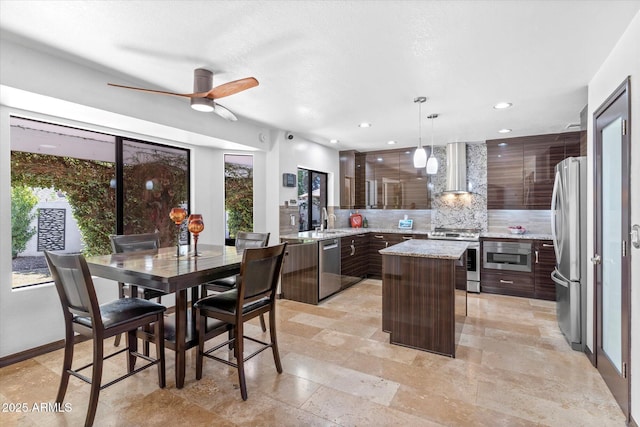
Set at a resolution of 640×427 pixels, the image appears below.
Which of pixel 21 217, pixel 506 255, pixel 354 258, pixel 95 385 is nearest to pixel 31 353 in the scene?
pixel 21 217

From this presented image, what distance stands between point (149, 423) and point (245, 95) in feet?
9.01

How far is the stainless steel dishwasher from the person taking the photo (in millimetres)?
4320

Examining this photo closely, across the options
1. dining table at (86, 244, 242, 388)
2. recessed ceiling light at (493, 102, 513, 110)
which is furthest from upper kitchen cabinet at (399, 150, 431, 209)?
dining table at (86, 244, 242, 388)

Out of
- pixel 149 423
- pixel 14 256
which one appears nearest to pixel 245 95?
pixel 14 256

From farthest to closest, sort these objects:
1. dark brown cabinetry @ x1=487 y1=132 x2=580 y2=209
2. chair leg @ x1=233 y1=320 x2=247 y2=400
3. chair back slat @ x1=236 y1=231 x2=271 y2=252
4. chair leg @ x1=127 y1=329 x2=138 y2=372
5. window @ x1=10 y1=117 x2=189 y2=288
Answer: dark brown cabinetry @ x1=487 y1=132 x2=580 y2=209 < chair back slat @ x1=236 y1=231 x2=271 y2=252 < window @ x1=10 y1=117 x2=189 y2=288 < chair leg @ x1=127 y1=329 x2=138 y2=372 < chair leg @ x1=233 y1=320 x2=247 y2=400

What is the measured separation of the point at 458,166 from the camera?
5.36m

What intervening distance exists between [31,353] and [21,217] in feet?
3.83

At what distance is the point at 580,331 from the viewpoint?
9.55 feet

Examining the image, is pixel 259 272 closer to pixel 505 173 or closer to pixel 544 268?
pixel 544 268

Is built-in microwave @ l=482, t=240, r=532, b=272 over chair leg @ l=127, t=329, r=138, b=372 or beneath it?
over

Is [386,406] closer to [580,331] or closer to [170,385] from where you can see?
[170,385]

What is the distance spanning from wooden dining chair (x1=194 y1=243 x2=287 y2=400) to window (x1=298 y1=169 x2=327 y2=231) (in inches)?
108

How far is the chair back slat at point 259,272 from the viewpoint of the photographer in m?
2.17

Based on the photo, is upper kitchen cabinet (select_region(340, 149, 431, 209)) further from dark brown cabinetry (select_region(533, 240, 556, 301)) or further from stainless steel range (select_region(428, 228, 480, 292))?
dark brown cabinetry (select_region(533, 240, 556, 301))
